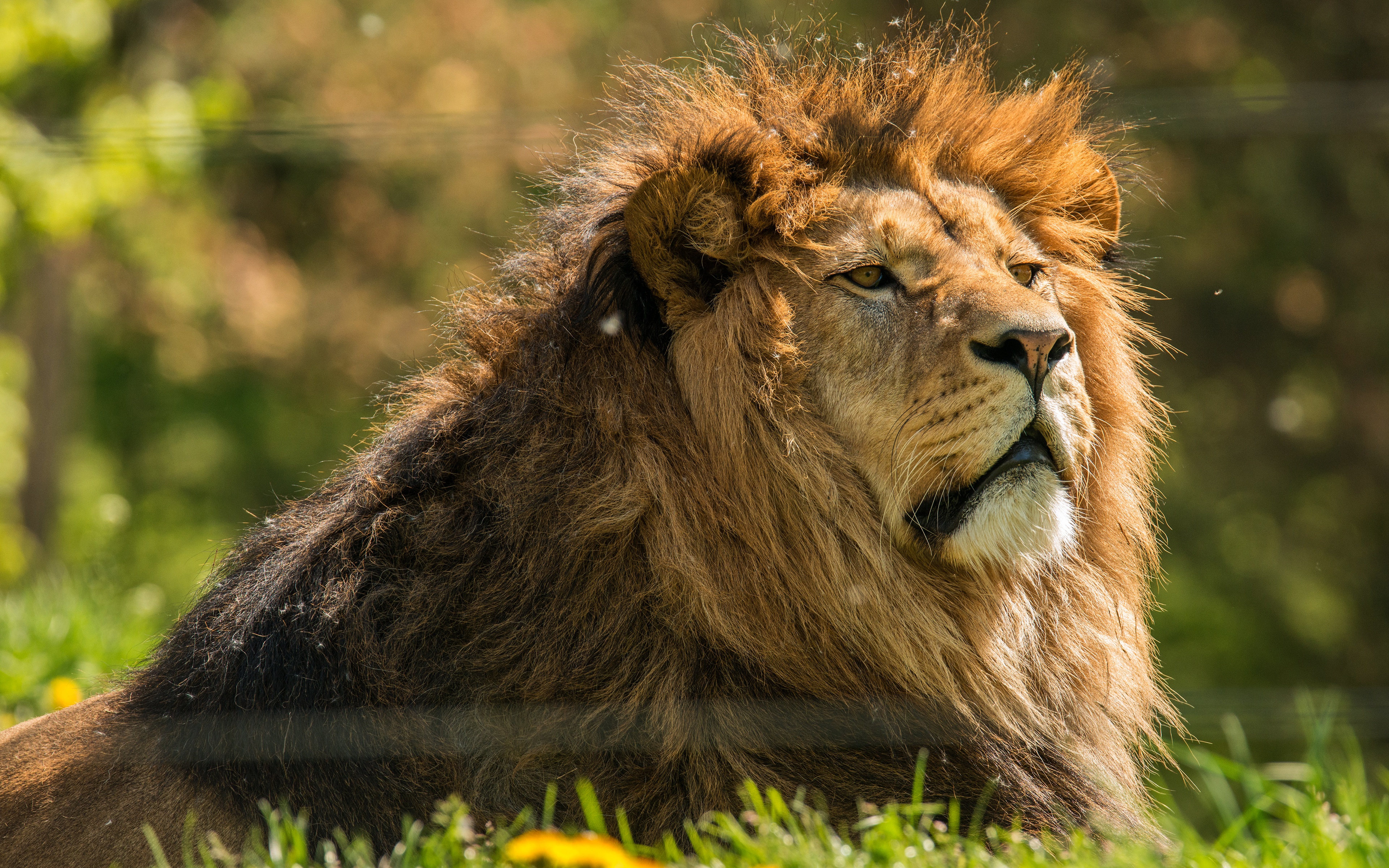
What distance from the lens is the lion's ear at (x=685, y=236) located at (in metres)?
2.77

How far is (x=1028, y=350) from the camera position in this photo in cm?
263

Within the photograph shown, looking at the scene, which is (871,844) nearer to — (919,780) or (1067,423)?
(919,780)

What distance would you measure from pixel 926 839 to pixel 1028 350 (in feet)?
3.17

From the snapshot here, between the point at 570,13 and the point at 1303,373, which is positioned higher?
the point at 570,13

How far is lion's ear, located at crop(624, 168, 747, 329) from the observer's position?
2.77 metres

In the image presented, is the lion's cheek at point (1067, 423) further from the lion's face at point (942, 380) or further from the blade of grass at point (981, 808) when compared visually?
the blade of grass at point (981, 808)

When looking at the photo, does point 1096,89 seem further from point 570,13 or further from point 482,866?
point 570,13

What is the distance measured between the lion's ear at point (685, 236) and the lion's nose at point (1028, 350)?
0.58 metres

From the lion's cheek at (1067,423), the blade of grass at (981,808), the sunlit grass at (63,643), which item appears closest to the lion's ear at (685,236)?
the lion's cheek at (1067,423)

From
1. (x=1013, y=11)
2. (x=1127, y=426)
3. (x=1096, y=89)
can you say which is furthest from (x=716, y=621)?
(x=1013, y=11)

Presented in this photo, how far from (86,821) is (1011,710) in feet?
6.04

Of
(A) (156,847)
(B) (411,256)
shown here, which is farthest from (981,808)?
(B) (411,256)

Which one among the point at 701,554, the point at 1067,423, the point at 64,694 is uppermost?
the point at 1067,423

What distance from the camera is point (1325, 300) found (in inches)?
444
